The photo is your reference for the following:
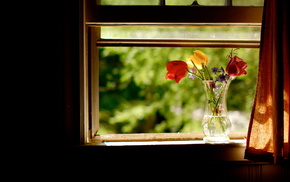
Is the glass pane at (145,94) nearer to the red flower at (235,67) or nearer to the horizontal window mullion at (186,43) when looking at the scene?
the horizontal window mullion at (186,43)

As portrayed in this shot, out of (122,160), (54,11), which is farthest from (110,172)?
(54,11)

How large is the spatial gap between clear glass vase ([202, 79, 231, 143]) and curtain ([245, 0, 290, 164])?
0.55 ft

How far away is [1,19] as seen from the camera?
52.7 inches

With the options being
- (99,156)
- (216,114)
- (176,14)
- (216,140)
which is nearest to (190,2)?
(176,14)

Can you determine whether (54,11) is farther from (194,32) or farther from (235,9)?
(235,9)

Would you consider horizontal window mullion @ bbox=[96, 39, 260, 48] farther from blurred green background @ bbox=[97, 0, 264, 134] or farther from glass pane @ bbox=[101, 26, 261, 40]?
blurred green background @ bbox=[97, 0, 264, 134]

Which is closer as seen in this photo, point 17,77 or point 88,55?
point 17,77

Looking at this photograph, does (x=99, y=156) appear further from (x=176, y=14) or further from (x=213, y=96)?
(x=176, y=14)

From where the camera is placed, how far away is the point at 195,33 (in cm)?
154

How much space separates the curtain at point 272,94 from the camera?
1.27 meters

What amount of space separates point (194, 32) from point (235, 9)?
0.22 metres

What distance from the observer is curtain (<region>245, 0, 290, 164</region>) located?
4.17 ft

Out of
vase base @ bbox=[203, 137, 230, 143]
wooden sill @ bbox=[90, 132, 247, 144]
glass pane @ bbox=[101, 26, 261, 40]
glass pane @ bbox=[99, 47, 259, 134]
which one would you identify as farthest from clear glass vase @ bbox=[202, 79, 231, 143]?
glass pane @ bbox=[99, 47, 259, 134]

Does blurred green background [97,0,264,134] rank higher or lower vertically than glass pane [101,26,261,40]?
lower
